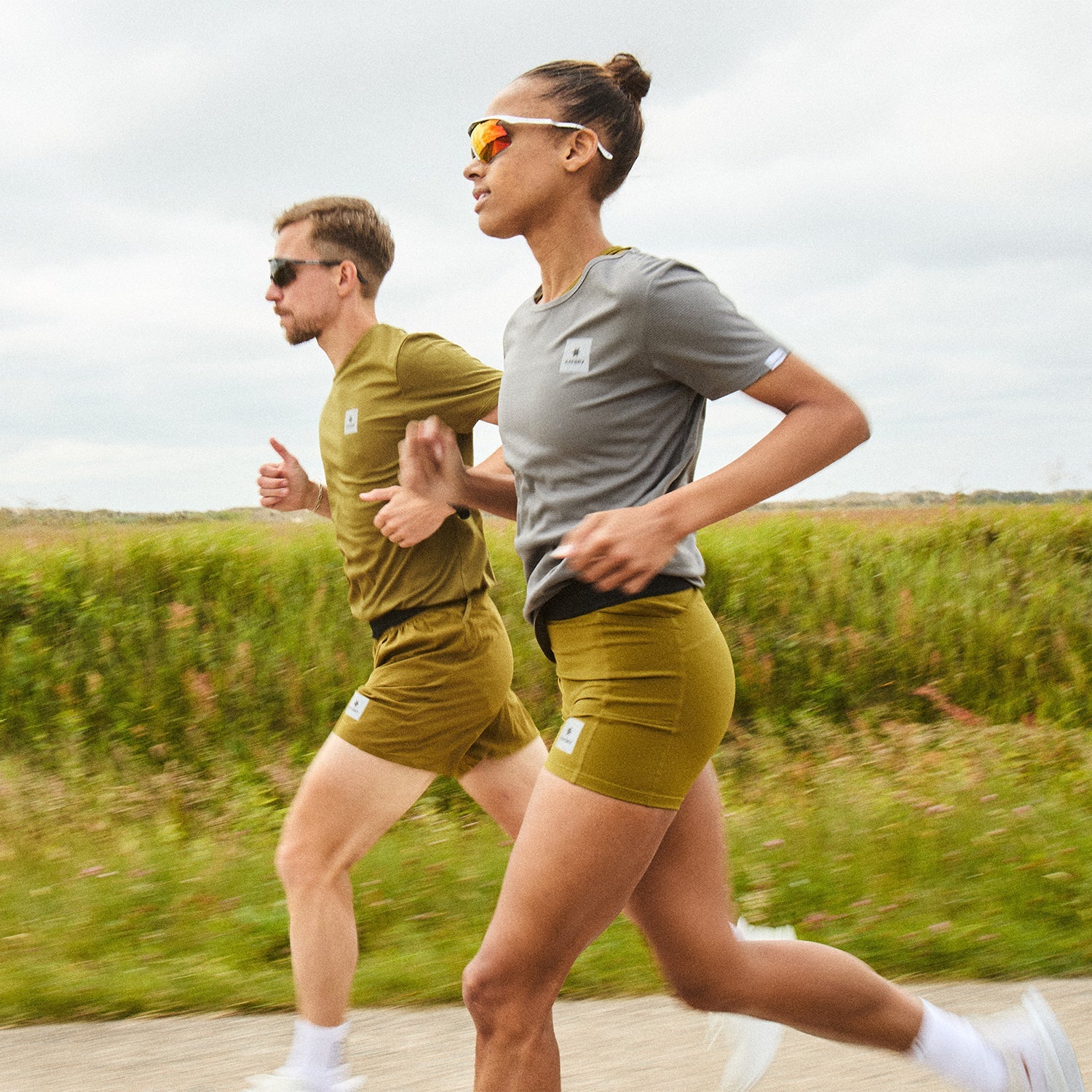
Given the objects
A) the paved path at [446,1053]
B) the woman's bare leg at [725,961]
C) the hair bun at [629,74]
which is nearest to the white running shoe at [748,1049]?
the paved path at [446,1053]

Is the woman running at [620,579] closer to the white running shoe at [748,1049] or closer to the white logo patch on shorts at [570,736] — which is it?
the white logo patch on shorts at [570,736]

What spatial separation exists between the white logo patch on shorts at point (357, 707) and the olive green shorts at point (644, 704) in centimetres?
91

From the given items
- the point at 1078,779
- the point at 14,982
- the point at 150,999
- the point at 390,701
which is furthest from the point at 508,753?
the point at 1078,779

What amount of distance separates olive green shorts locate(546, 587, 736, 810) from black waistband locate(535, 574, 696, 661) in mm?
11

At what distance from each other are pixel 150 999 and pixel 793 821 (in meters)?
Result: 2.70

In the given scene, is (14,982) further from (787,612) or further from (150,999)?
(787,612)

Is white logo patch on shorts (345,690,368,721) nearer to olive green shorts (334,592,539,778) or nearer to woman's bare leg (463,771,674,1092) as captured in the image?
olive green shorts (334,592,539,778)

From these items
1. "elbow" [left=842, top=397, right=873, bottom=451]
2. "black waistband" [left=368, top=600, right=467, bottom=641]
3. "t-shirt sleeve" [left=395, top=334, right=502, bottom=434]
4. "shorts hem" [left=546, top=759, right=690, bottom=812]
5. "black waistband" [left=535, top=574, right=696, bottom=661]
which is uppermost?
"t-shirt sleeve" [left=395, top=334, right=502, bottom=434]

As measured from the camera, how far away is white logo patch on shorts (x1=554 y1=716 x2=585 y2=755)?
2049 millimetres

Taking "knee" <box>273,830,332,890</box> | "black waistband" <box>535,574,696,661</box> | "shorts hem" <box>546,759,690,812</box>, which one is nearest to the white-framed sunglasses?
"black waistband" <box>535,574,696,661</box>

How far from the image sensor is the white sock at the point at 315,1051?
272 centimetres

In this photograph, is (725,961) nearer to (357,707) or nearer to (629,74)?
(357,707)

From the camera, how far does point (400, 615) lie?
118 inches

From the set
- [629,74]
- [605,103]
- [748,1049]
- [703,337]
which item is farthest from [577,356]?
[748,1049]
